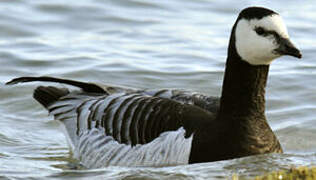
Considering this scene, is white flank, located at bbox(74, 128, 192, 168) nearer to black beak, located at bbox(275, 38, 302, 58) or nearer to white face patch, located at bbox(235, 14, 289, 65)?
white face patch, located at bbox(235, 14, 289, 65)

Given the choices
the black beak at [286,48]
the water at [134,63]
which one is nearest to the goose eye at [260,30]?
the black beak at [286,48]

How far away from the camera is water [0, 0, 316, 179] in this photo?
8461 millimetres

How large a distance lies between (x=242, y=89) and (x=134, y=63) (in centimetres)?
530

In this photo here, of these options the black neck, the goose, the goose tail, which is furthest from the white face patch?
the goose tail

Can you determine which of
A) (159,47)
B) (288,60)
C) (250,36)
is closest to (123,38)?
(159,47)

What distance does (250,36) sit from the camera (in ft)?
25.1

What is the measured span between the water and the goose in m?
0.17

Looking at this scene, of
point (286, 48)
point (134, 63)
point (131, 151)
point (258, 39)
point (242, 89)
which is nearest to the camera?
point (286, 48)

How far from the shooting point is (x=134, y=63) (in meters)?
13.1

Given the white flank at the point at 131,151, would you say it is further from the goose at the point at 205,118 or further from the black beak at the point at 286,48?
the black beak at the point at 286,48

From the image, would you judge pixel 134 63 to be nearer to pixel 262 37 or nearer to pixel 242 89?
pixel 242 89

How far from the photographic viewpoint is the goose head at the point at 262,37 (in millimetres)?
7512

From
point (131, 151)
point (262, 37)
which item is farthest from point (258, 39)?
point (131, 151)

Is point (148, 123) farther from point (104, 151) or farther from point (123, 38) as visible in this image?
point (123, 38)
